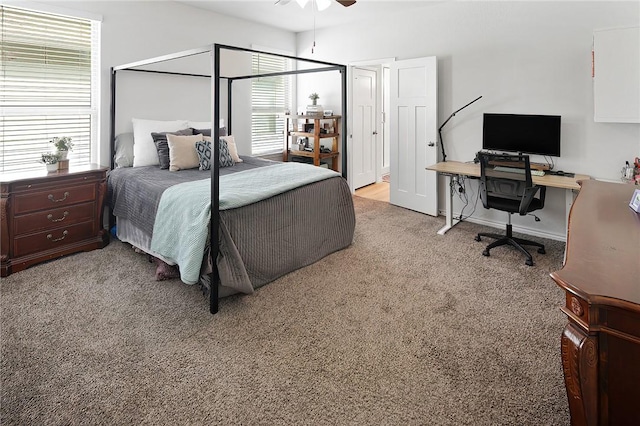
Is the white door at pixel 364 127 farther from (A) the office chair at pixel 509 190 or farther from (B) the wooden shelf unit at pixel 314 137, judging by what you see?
(A) the office chair at pixel 509 190

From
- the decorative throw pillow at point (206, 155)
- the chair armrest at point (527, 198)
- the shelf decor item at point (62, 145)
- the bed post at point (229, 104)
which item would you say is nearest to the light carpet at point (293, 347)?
the chair armrest at point (527, 198)

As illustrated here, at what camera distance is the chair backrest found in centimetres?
326

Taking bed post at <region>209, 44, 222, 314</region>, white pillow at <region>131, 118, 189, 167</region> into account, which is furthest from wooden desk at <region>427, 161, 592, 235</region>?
white pillow at <region>131, 118, 189, 167</region>

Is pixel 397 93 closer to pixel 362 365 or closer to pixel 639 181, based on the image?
Answer: pixel 639 181

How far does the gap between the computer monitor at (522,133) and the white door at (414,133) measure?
72 centimetres

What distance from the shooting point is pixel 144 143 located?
3973 mm

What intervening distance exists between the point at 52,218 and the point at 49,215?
0.12 feet

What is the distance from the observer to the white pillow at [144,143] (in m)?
3.94

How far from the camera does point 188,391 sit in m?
1.79

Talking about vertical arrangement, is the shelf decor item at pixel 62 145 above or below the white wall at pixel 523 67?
below

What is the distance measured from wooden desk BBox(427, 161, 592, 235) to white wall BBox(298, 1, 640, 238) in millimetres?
315

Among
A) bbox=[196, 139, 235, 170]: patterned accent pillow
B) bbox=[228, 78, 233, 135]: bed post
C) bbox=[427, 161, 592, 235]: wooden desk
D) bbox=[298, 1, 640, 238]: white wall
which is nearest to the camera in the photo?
bbox=[427, 161, 592, 235]: wooden desk

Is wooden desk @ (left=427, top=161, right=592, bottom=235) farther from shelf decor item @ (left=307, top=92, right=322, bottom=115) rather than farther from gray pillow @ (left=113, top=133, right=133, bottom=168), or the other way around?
gray pillow @ (left=113, top=133, right=133, bottom=168)

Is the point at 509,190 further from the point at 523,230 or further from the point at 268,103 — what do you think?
the point at 268,103
